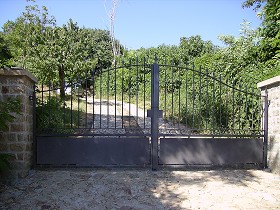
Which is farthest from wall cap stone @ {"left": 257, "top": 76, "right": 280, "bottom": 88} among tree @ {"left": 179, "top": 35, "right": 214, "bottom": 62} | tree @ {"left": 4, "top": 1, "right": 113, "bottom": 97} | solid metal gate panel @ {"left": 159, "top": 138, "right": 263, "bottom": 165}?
tree @ {"left": 179, "top": 35, "right": 214, "bottom": 62}

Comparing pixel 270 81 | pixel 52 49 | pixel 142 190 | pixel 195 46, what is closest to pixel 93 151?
pixel 142 190

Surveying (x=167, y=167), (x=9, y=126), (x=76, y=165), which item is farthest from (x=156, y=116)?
(x=9, y=126)

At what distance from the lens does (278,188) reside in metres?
4.41

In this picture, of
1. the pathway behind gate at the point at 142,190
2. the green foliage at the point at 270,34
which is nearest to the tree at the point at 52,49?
the green foliage at the point at 270,34

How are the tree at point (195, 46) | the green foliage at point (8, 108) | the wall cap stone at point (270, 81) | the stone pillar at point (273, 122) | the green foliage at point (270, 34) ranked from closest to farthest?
the green foliage at point (8, 108)
the wall cap stone at point (270, 81)
the stone pillar at point (273, 122)
the green foliage at point (270, 34)
the tree at point (195, 46)

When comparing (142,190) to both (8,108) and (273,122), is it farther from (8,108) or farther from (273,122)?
(273,122)

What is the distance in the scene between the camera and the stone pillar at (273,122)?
511cm

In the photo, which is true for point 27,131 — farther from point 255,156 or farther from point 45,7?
point 45,7

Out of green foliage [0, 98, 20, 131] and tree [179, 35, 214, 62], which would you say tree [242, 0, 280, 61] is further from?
tree [179, 35, 214, 62]

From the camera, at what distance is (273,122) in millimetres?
5277

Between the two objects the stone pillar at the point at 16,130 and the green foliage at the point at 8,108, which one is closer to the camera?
the green foliage at the point at 8,108

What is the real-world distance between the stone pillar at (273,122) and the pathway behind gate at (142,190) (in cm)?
31

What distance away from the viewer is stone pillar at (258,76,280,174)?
5.11 meters

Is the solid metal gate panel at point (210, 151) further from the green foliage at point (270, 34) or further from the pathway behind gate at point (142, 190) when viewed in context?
the green foliage at point (270, 34)
